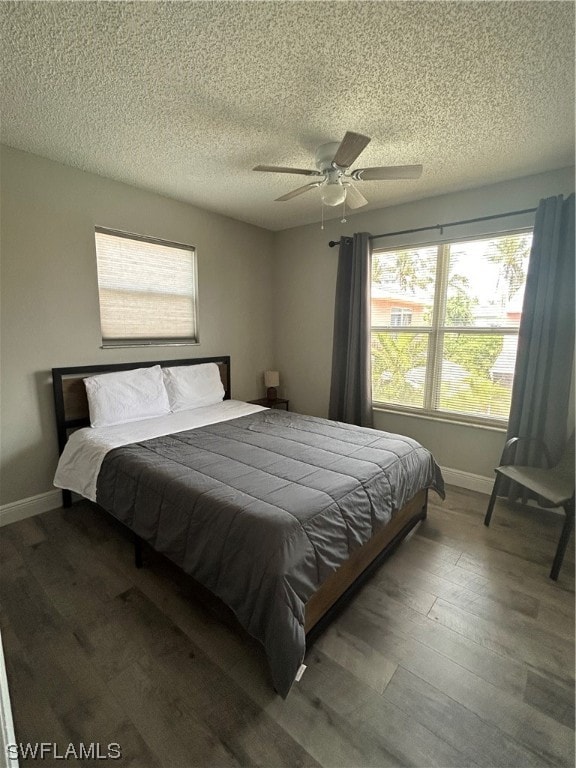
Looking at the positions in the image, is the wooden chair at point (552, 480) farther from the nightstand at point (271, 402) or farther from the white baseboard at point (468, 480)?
the nightstand at point (271, 402)

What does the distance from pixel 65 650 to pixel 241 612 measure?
2.81 ft

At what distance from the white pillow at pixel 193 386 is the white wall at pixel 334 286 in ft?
3.70

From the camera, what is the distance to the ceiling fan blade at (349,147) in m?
1.63

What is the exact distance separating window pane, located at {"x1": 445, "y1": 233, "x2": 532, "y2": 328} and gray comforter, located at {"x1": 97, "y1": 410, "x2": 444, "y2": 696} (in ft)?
4.61

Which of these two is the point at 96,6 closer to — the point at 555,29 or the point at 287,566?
the point at 555,29

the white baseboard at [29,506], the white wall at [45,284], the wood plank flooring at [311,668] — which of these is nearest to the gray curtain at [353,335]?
the wood plank flooring at [311,668]

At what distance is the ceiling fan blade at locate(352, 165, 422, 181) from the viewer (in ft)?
6.35

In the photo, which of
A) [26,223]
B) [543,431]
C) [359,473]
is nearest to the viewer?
[359,473]

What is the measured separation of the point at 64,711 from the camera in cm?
127

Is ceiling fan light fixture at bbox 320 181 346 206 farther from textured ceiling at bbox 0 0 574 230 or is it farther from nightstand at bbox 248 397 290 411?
nightstand at bbox 248 397 290 411

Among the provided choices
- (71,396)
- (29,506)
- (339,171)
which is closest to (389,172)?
(339,171)

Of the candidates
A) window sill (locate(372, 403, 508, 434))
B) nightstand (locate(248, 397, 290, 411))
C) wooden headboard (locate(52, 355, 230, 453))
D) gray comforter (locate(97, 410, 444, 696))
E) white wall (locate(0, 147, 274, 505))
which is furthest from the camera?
nightstand (locate(248, 397, 290, 411))

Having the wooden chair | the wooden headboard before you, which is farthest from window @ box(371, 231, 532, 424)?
the wooden headboard

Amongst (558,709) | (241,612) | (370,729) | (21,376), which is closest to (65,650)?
(241,612)
